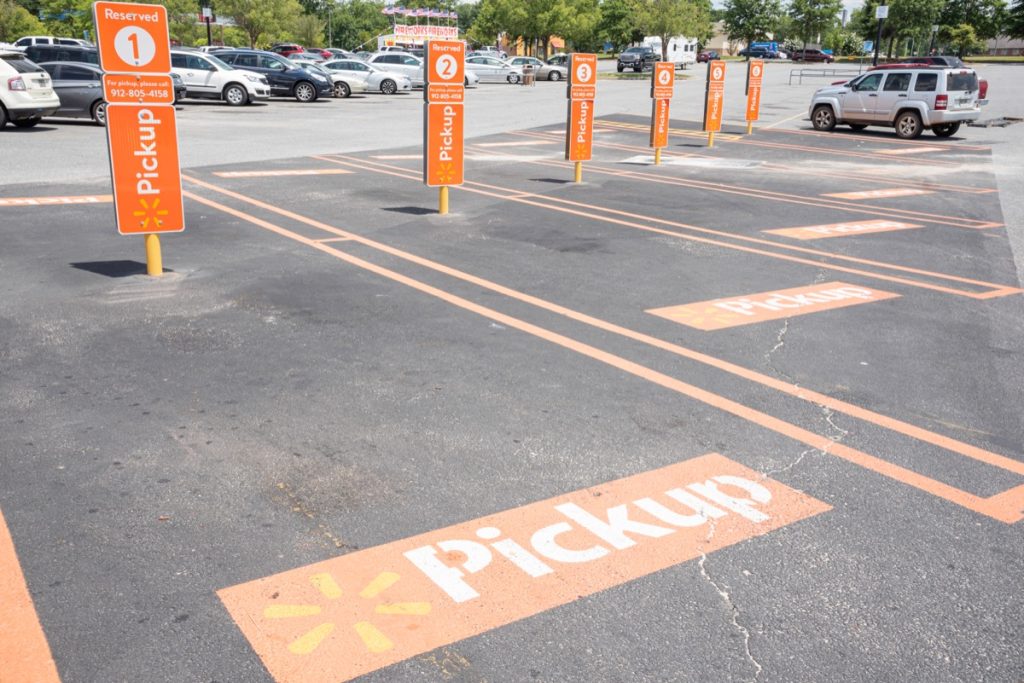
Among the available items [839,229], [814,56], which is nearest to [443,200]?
[839,229]

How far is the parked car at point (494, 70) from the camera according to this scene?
1960 inches

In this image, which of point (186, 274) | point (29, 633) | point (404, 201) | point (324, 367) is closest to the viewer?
point (29, 633)

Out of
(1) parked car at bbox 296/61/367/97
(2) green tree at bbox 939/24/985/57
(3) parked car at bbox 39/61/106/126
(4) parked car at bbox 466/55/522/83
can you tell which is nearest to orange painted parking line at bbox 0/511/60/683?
(3) parked car at bbox 39/61/106/126

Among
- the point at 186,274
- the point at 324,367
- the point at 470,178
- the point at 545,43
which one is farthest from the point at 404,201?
the point at 545,43

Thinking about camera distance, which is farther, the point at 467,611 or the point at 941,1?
the point at 941,1

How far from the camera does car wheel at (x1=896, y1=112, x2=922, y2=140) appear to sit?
2359cm

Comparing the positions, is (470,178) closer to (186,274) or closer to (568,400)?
(186,274)

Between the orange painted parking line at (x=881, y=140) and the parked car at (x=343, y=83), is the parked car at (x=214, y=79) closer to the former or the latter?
the parked car at (x=343, y=83)

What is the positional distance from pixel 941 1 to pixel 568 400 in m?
89.3

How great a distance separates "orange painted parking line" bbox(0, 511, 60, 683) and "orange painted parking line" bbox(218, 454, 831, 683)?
23.9 inches

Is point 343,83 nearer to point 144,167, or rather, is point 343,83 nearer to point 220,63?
point 220,63

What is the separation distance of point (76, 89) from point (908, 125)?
72.1ft

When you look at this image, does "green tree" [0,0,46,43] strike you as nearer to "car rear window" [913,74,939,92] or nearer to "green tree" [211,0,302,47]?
"green tree" [211,0,302,47]

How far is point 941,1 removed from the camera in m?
79.3
